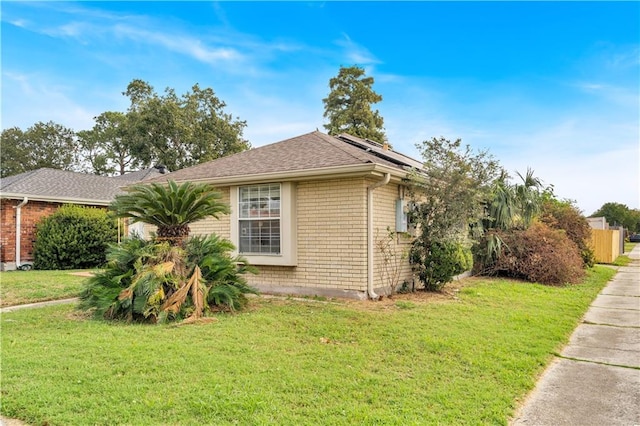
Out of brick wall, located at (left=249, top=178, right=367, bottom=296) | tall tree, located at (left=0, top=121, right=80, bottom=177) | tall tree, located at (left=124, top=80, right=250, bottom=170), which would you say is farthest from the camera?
tall tree, located at (left=0, top=121, right=80, bottom=177)

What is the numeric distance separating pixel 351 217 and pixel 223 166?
4.21m

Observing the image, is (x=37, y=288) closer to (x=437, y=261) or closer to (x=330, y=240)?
(x=330, y=240)

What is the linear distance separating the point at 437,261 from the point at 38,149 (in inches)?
1744

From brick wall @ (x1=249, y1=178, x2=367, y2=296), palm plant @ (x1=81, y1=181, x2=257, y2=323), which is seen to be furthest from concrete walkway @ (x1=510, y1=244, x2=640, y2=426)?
palm plant @ (x1=81, y1=181, x2=257, y2=323)

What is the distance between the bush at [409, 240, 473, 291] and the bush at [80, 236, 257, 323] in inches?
163

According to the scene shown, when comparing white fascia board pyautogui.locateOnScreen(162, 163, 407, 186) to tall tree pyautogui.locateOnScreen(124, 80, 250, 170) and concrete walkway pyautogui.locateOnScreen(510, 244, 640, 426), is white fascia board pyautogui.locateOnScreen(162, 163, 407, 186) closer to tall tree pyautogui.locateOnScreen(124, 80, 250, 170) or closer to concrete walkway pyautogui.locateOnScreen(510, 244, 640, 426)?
concrete walkway pyautogui.locateOnScreen(510, 244, 640, 426)

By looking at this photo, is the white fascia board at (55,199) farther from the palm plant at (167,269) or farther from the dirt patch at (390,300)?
the dirt patch at (390,300)

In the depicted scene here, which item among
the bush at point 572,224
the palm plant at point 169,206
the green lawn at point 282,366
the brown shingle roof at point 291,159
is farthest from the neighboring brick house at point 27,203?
the bush at point 572,224

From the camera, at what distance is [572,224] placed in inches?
610

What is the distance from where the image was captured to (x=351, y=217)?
28.0 ft

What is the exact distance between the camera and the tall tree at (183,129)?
1075 inches

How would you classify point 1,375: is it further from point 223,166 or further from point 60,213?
point 60,213

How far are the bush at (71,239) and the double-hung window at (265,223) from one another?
7180 millimetres

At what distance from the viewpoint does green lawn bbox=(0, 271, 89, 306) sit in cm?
864
